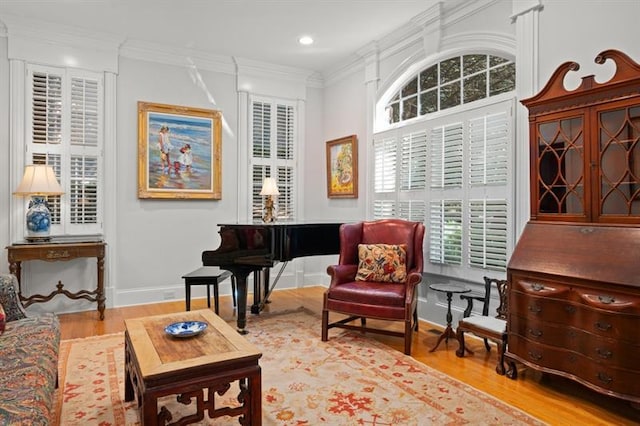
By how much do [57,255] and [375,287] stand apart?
3141mm

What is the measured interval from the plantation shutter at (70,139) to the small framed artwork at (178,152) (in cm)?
50

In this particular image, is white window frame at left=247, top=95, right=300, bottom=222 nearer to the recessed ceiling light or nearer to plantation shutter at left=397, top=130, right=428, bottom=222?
the recessed ceiling light

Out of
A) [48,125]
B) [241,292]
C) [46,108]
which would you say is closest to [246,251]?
[241,292]

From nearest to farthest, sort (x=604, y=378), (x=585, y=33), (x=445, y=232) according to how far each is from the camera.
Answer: (x=604, y=378) → (x=585, y=33) → (x=445, y=232)

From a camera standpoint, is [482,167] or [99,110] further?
[99,110]

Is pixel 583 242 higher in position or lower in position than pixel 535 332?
higher

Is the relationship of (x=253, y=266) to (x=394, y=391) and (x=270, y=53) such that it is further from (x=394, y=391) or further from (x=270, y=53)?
(x=270, y=53)

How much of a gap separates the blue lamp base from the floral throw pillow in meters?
3.21

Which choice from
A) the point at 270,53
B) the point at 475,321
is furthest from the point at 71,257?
the point at 475,321

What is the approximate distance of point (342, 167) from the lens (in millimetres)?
5816

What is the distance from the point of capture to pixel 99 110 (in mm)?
4863

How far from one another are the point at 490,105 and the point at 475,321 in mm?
1879

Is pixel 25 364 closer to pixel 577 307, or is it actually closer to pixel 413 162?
pixel 577 307

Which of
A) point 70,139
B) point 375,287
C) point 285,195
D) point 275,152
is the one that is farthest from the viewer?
point 285,195
